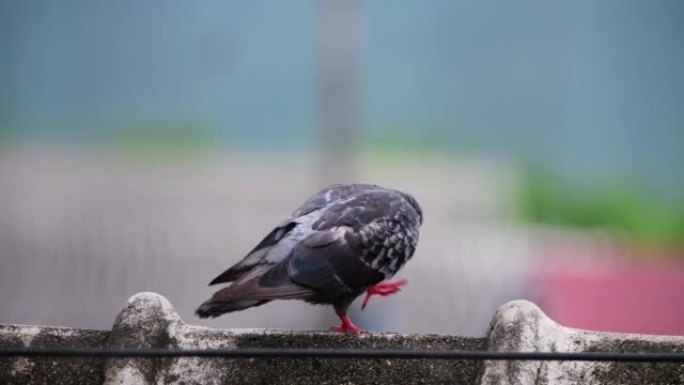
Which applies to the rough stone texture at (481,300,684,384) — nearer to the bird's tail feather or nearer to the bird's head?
the bird's tail feather

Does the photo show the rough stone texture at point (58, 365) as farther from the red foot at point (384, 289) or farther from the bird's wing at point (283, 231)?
the red foot at point (384, 289)

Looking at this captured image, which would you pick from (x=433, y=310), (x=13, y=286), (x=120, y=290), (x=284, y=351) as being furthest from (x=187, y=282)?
(x=284, y=351)

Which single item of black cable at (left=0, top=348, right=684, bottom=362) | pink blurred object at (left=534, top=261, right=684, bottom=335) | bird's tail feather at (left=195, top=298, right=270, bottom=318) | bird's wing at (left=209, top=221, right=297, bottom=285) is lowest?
pink blurred object at (left=534, top=261, right=684, bottom=335)

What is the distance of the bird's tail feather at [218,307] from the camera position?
12.0ft

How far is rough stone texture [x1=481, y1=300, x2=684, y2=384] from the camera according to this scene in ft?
9.34

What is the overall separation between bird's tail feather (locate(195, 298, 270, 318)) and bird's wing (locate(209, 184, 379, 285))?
168mm

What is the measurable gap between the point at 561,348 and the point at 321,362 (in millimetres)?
610

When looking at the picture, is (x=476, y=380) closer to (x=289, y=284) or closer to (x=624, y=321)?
(x=289, y=284)

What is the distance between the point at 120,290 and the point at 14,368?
760cm

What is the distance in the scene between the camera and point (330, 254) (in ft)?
13.3

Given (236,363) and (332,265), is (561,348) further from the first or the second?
(332,265)

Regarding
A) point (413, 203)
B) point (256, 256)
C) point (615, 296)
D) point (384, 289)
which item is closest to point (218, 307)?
point (256, 256)

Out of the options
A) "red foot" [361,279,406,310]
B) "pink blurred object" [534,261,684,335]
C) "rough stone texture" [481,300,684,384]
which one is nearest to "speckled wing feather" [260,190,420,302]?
"red foot" [361,279,406,310]

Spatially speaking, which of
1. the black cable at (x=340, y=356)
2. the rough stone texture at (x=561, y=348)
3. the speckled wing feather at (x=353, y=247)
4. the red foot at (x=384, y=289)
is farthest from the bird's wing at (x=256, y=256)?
the black cable at (x=340, y=356)
